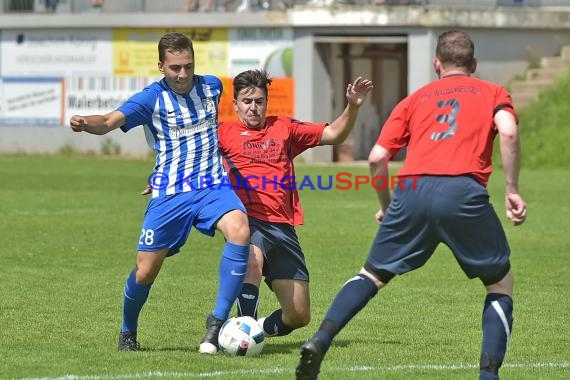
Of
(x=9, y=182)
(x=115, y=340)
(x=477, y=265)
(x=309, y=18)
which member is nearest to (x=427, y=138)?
(x=477, y=265)

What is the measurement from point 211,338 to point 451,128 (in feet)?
7.14

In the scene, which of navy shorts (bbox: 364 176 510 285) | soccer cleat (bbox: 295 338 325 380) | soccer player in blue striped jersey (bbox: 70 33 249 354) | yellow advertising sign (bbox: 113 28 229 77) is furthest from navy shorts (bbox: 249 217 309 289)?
yellow advertising sign (bbox: 113 28 229 77)

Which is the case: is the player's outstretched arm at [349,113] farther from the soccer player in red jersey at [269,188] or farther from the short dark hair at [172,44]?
the short dark hair at [172,44]

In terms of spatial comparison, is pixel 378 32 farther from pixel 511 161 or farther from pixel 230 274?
pixel 511 161

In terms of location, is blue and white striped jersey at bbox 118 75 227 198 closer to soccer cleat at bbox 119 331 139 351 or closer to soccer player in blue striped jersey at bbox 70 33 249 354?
soccer player in blue striped jersey at bbox 70 33 249 354

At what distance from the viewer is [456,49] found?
6.99m

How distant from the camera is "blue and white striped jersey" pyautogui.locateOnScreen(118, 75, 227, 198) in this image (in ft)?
27.4

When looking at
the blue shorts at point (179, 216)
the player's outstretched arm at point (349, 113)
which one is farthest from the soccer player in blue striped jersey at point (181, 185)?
the player's outstretched arm at point (349, 113)

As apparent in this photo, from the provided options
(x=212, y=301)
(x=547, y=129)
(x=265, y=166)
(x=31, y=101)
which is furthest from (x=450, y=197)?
(x=31, y=101)

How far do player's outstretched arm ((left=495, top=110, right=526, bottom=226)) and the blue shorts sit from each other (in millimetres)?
2035

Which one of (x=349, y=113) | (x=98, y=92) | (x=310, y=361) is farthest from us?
(x=98, y=92)

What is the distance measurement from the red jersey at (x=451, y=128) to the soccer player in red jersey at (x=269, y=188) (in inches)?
62.4

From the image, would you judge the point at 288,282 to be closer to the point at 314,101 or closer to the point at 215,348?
the point at 215,348

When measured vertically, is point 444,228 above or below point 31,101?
above
